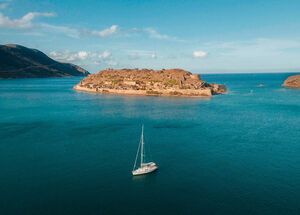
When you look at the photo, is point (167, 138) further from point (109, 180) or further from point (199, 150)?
point (109, 180)

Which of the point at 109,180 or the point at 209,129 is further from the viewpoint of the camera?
the point at 209,129

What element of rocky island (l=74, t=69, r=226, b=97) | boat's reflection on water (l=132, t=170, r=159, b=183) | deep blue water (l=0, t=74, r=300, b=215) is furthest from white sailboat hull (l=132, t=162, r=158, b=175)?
rocky island (l=74, t=69, r=226, b=97)

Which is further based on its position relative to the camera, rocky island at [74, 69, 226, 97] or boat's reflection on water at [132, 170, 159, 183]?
rocky island at [74, 69, 226, 97]

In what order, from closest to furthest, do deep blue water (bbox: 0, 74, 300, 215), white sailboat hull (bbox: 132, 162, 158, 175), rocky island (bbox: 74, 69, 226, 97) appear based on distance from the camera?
deep blue water (bbox: 0, 74, 300, 215)
white sailboat hull (bbox: 132, 162, 158, 175)
rocky island (bbox: 74, 69, 226, 97)

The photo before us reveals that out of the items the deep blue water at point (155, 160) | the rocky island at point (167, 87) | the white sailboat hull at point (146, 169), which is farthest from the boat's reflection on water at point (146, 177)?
the rocky island at point (167, 87)

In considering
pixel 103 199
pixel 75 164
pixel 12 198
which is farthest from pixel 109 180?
pixel 12 198

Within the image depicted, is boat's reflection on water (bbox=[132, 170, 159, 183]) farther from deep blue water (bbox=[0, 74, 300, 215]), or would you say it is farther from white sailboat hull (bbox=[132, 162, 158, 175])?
white sailboat hull (bbox=[132, 162, 158, 175])
